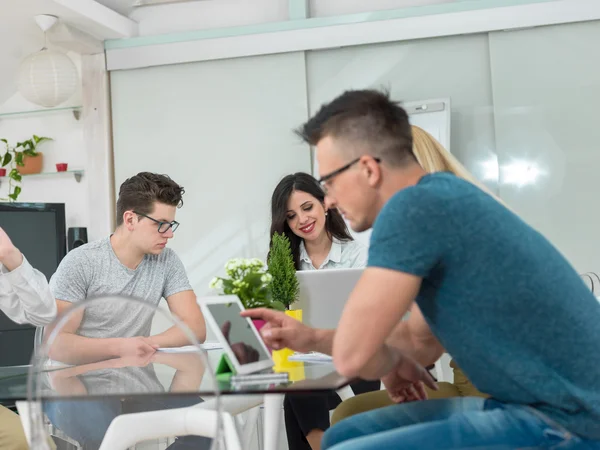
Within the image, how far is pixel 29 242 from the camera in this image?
5.02m

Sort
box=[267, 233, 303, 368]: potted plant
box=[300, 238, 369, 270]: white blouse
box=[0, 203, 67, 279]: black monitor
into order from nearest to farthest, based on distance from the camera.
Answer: box=[267, 233, 303, 368]: potted plant < box=[300, 238, 369, 270]: white blouse < box=[0, 203, 67, 279]: black monitor

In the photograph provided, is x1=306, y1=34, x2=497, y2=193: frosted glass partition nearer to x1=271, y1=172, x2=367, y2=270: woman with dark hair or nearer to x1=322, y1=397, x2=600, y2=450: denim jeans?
x1=271, y1=172, x2=367, y2=270: woman with dark hair

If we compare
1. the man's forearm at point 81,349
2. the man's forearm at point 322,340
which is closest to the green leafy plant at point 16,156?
the man's forearm at point 81,349

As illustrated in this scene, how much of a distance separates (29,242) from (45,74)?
1012mm

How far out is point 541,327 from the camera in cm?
145

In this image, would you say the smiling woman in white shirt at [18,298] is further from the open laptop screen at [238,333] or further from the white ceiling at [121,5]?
the white ceiling at [121,5]

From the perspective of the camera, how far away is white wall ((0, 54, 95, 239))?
18.5 ft

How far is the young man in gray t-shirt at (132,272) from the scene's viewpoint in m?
2.95

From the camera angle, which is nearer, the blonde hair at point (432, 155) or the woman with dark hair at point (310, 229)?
the blonde hair at point (432, 155)

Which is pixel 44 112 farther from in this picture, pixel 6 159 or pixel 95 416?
pixel 95 416

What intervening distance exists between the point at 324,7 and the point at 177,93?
1.13m

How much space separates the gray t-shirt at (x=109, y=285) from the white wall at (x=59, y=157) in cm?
261

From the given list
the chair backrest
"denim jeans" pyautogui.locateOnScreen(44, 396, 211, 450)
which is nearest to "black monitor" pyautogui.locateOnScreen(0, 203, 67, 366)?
the chair backrest

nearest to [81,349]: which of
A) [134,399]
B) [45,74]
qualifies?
[134,399]
